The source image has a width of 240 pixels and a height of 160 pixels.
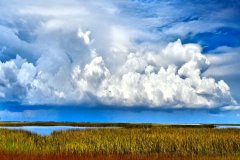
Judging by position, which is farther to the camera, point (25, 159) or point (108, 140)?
point (108, 140)

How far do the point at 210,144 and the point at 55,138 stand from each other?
13.0 metres

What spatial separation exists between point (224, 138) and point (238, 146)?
56.2 inches

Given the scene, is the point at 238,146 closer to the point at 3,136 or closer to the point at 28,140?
the point at 28,140

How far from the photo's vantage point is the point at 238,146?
35.2 metres

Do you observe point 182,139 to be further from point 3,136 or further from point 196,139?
point 3,136

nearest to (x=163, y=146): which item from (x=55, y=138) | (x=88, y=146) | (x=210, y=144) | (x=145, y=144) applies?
(x=145, y=144)

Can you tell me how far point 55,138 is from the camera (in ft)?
124

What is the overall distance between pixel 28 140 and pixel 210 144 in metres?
14.7

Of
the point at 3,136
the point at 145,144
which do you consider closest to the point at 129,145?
the point at 145,144

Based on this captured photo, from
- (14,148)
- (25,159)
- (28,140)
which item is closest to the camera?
(25,159)

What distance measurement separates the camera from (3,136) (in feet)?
121

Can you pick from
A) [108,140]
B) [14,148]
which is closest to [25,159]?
[14,148]

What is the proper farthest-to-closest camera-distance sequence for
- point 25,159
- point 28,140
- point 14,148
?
point 28,140
point 14,148
point 25,159

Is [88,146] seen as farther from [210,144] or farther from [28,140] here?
[210,144]
